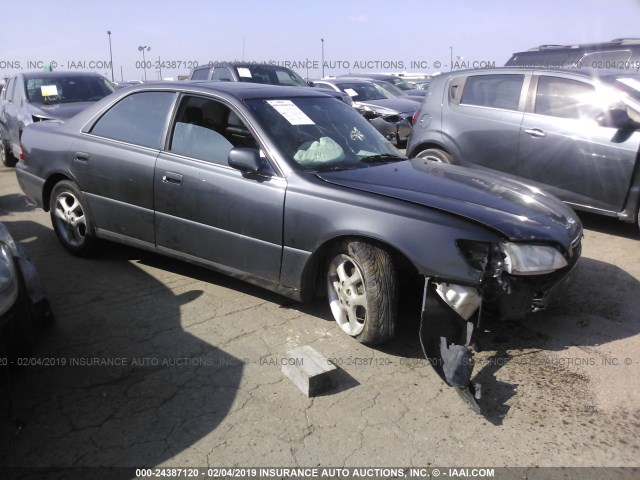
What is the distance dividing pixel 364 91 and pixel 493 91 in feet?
23.1

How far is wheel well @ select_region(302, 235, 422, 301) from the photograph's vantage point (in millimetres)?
3301

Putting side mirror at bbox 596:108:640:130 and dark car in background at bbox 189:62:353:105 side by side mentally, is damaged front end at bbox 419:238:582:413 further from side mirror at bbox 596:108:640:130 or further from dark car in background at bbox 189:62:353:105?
dark car in background at bbox 189:62:353:105

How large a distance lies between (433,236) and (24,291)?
2372 mm

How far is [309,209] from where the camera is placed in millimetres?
3473

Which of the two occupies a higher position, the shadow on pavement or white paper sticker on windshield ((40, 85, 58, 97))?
white paper sticker on windshield ((40, 85, 58, 97))

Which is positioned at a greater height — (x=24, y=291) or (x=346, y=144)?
(x=346, y=144)

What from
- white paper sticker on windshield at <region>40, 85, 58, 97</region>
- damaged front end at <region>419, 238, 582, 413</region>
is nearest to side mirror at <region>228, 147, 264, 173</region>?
damaged front end at <region>419, 238, 582, 413</region>

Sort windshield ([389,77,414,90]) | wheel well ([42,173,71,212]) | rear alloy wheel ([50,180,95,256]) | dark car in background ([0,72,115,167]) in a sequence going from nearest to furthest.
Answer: rear alloy wheel ([50,180,95,256]) < wheel well ([42,173,71,212]) < dark car in background ([0,72,115,167]) < windshield ([389,77,414,90])

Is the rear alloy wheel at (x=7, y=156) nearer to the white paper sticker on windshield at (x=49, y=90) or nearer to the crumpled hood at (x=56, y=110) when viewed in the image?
the white paper sticker on windshield at (x=49, y=90)

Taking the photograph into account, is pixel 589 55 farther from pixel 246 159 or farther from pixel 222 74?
pixel 246 159

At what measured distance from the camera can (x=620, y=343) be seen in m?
3.54

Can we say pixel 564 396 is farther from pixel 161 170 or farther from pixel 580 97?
pixel 580 97

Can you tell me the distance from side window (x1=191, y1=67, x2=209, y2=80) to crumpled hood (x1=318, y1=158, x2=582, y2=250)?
27.8 ft

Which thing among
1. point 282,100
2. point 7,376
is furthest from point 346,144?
point 7,376
